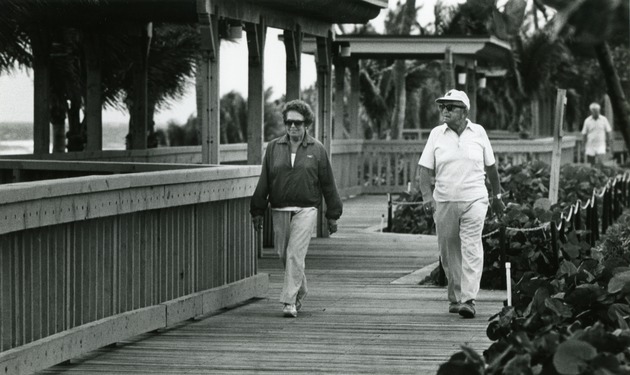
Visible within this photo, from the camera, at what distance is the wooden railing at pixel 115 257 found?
7.69m

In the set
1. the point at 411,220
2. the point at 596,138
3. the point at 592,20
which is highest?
the point at 596,138

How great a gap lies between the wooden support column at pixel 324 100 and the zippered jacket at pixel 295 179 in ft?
28.6

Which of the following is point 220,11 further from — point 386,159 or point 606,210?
point 386,159

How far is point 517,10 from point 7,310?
5.46m

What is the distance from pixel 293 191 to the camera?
36.0 ft

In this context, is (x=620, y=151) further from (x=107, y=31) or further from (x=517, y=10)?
(x=517, y=10)

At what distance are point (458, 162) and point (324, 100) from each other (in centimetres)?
953

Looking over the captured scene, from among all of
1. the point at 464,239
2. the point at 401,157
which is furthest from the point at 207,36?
the point at 401,157

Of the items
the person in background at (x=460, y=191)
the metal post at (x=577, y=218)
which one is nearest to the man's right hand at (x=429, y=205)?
the person in background at (x=460, y=191)

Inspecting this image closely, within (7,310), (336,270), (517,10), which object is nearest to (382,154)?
(336,270)

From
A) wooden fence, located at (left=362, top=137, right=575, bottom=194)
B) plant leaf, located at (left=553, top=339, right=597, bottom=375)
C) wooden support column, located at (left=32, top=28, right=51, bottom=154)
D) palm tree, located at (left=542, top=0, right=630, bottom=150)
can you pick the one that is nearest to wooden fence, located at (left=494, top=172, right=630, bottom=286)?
wooden fence, located at (left=362, top=137, right=575, bottom=194)

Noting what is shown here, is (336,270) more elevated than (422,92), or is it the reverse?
(422,92)

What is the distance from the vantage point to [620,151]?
141ft

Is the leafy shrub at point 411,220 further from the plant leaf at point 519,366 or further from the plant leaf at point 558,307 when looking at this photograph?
the plant leaf at point 519,366
